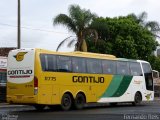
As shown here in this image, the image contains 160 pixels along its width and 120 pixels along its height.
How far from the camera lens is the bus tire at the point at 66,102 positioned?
2525cm

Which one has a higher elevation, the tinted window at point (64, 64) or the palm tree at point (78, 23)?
the palm tree at point (78, 23)

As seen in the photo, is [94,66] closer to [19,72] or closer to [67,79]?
[67,79]

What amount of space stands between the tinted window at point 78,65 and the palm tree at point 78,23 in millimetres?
19893

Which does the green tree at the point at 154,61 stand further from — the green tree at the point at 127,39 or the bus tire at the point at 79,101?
the bus tire at the point at 79,101

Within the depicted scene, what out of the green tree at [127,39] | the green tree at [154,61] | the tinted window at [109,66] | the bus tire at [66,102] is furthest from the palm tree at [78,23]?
the bus tire at [66,102]

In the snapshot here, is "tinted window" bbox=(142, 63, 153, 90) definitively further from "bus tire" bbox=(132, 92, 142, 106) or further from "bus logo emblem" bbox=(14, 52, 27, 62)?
"bus logo emblem" bbox=(14, 52, 27, 62)

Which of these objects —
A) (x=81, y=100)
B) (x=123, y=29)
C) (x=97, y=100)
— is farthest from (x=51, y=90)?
(x=123, y=29)

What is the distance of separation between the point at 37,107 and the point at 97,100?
3.83m

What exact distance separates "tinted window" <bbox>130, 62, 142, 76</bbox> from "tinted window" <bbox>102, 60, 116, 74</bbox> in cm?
209

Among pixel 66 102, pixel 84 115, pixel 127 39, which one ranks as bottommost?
pixel 84 115

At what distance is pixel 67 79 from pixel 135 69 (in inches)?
284

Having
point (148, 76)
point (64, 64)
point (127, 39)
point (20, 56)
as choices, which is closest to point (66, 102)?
point (64, 64)

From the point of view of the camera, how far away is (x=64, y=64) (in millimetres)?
25406

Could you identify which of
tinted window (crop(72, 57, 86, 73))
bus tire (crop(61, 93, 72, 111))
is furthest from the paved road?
tinted window (crop(72, 57, 86, 73))
